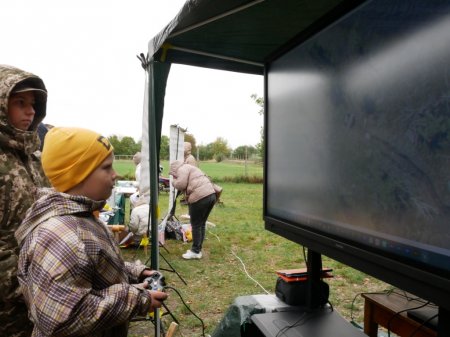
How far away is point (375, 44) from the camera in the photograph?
1233 mm

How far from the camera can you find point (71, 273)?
127cm

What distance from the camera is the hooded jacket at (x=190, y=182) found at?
6027 millimetres

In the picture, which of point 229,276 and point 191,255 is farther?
point 191,255

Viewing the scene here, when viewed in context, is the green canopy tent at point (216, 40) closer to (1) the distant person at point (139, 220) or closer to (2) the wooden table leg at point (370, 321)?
(2) the wooden table leg at point (370, 321)

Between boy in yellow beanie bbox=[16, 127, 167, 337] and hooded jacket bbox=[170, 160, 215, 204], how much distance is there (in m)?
4.40

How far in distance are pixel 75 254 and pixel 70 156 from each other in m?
0.41

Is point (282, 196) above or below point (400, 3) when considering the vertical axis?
below

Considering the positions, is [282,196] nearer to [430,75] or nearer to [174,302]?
[430,75]

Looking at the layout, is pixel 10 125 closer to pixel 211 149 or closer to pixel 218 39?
pixel 218 39

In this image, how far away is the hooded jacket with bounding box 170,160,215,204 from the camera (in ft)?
19.8

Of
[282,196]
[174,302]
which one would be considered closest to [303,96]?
[282,196]

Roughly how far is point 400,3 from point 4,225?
2.12m

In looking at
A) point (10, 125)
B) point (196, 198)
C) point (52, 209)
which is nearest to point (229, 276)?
point (196, 198)

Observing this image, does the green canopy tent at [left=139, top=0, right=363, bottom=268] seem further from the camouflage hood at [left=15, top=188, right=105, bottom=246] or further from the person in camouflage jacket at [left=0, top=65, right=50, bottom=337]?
the camouflage hood at [left=15, top=188, right=105, bottom=246]
